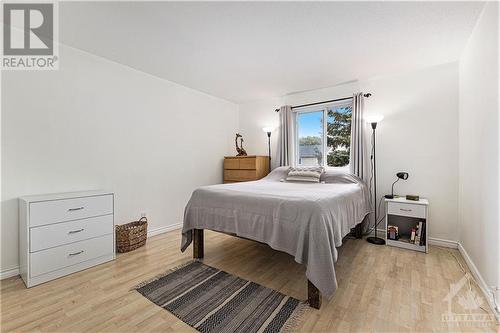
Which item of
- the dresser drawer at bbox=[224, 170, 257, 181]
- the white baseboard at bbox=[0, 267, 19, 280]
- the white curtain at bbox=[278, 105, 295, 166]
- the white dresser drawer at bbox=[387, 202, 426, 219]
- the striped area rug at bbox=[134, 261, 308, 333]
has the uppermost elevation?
the white curtain at bbox=[278, 105, 295, 166]

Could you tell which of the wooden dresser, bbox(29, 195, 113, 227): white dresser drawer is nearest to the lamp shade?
the wooden dresser

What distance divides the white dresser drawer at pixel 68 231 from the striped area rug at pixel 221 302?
34.5 inches

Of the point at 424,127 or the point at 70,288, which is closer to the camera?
the point at 70,288

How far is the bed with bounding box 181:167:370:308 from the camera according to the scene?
1.58 meters

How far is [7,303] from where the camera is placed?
1699 millimetres

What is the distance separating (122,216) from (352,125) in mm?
3583

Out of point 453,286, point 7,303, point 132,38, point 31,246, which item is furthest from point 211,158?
point 453,286

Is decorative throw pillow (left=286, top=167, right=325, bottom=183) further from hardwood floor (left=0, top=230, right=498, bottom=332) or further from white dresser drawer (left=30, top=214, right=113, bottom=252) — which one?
white dresser drawer (left=30, top=214, right=113, bottom=252)

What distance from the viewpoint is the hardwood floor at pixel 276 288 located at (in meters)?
1.46

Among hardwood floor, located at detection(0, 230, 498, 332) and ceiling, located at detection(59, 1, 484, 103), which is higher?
ceiling, located at detection(59, 1, 484, 103)

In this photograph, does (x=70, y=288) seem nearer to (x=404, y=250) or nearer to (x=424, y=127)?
(x=404, y=250)

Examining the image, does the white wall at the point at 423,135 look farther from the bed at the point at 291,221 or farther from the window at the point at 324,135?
the bed at the point at 291,221

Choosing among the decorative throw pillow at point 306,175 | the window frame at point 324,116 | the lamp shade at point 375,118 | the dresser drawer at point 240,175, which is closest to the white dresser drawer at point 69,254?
the dresser drawer at point 240,175

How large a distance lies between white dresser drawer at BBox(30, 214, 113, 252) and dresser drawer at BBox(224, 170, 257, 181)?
7.48 feet
